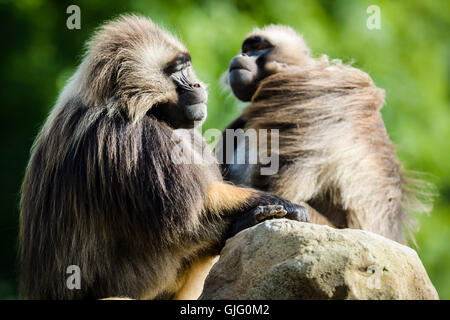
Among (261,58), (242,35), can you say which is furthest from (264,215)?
(242,35)

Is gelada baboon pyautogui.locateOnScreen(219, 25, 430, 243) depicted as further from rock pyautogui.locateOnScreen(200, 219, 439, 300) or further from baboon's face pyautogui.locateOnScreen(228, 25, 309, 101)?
rock pyautogui.locateOnScreen(200, 219, 439, 300)

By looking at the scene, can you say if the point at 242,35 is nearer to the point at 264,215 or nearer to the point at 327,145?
the point at 327,145

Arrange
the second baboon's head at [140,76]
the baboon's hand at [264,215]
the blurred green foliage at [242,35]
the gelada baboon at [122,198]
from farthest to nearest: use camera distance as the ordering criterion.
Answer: the blurred green foliage at [242,35]
the second baboon's head at [140,76]
the baboon's hand at [264,215]
the gelada baboon at [122,198]

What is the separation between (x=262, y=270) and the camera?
4051mm

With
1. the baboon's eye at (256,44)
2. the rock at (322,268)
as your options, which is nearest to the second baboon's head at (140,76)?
the rock at (322,268)

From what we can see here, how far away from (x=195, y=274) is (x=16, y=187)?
17.4 feet

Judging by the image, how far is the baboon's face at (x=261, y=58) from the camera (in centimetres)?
757

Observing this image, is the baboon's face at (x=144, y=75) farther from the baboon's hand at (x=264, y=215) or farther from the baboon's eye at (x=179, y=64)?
the baboon's hand at (x=264, y=215)

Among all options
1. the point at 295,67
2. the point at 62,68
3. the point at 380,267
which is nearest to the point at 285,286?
the point at 380,267

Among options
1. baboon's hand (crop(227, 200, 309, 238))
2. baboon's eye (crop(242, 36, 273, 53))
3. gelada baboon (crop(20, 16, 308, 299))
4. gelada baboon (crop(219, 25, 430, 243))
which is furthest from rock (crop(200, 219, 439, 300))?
baboon's eye (crop(242, 36, 273, 53))

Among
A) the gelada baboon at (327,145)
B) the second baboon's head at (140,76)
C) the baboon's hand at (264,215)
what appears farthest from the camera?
the gelada baboon at (327,145)

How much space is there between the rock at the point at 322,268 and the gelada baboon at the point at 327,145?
7.95 feet

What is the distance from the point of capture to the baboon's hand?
5.01 meters
